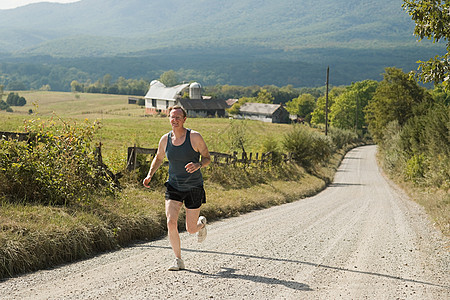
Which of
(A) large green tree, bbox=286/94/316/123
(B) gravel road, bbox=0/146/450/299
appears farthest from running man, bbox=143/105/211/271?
(A) large green tree, bbox=286/94/316/123

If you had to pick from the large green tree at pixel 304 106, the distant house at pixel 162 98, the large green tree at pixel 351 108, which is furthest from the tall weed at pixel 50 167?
the large green tree at pixel 304 106

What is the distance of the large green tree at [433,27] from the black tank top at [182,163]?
5.17 metres

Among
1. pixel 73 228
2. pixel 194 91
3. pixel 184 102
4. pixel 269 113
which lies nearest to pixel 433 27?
pixel 73 228

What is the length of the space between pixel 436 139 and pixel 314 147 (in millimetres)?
12412

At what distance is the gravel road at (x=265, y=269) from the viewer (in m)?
5.52

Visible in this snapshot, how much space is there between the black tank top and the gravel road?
119 cm

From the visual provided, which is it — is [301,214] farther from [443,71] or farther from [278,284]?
[278,284]

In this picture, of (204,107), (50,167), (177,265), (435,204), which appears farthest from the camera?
(204,107)

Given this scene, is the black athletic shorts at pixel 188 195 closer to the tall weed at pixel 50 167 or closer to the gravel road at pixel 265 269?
the gravel road at pixel 265 269

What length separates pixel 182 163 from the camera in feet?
21.1

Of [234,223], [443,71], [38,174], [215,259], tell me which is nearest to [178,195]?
[215,259]

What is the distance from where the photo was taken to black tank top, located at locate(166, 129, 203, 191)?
6371 millimetres

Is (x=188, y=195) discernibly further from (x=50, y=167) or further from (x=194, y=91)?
(x=194, y=91)

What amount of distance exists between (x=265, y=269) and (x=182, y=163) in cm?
192
